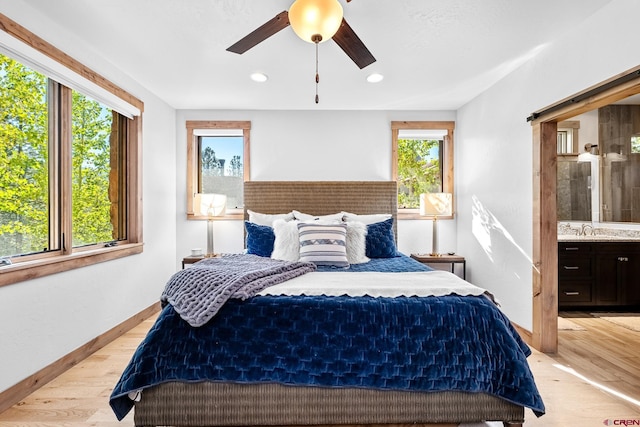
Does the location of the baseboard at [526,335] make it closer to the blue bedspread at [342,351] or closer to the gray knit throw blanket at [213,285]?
the blue bedspread at [342,351]

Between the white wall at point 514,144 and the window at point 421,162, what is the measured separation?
0.55 ft

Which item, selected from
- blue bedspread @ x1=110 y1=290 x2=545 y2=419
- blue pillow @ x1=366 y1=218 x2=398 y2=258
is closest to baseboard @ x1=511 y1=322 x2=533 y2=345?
blue pillow @ x1=366 y1=218 x2=398 y2=258

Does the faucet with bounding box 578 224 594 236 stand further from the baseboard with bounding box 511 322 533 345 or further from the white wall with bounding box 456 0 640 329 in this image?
the baseboard with bounding box 511 322 533 345

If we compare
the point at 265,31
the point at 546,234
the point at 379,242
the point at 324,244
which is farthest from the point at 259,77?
the point at 546,234

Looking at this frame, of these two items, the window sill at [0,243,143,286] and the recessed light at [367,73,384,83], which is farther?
the recessed light at [367,73,384,83]

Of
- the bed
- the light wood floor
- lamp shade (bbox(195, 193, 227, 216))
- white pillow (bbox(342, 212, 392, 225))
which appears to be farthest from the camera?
lamp shade (bbox(195, 193, 227, 216))

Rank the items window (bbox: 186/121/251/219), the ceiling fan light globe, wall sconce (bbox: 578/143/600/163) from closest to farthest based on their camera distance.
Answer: the ceiling fan light globe < wall sconce (bbox: 578/143/600/163) < window (bbox: 186/121/251/219)

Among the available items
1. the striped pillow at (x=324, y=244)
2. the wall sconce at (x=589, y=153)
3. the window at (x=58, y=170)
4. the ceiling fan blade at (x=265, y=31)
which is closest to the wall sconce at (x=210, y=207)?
the window at (x=58, y=170)

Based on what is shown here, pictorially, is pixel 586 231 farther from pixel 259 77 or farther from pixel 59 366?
pixel 59 366

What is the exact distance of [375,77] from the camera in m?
3.28

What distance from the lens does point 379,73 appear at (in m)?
3.19

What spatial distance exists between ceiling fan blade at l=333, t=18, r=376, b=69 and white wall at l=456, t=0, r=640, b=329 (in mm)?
1577

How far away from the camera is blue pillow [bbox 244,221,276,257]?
3189 millimetres

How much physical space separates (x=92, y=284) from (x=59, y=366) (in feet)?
2.07
